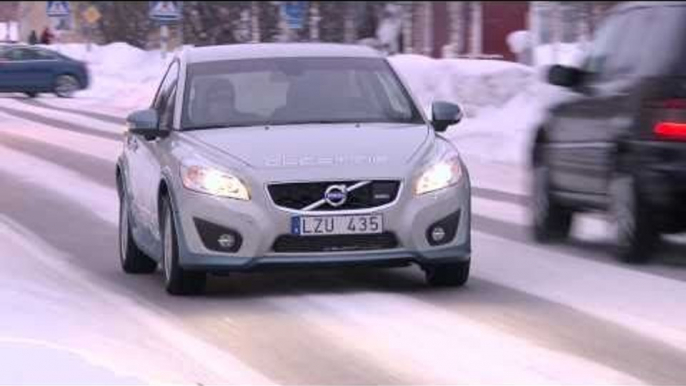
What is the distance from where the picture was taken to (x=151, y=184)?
35.2 ft

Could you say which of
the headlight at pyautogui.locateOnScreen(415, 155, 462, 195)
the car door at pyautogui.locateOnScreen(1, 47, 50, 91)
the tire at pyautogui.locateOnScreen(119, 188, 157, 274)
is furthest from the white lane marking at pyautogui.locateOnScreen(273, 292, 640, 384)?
the car door at pyautogui.locateOnScreen(1, 47, 50, 91)

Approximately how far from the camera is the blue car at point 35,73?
14.1 m

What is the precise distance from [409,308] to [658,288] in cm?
179

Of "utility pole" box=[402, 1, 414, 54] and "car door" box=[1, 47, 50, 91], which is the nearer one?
"car door" box=[1, 47, 50, 91]

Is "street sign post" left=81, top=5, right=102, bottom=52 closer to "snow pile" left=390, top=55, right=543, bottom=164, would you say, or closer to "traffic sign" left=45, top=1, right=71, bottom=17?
"traffic sign" left=45, top=1, right=71, bottom=17

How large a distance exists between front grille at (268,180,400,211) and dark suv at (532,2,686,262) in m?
2.26

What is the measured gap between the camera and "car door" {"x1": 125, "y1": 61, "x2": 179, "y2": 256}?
421 inches

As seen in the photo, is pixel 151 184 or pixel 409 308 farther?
pixel 151 184

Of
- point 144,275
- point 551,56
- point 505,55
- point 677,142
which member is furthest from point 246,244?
point 505,55

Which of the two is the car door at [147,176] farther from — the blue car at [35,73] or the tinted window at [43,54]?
the tinted window at [43,54]

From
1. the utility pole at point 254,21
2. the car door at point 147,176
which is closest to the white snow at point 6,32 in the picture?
the car door at point 147,176

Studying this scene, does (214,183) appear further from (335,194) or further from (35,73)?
(35,73)

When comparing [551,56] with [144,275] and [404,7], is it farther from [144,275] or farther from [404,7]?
[144,275]

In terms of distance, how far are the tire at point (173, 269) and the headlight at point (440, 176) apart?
1401mm
